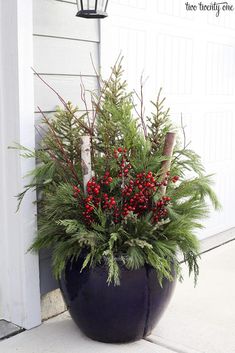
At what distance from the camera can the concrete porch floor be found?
2318 mm

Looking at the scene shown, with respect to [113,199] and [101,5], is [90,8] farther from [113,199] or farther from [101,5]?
[113,199]

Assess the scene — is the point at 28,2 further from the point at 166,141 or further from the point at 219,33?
the point at 219,33

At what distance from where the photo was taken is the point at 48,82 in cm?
251

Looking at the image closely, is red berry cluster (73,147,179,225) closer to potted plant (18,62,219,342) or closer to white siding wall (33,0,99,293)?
potted plant (18,62,219,342)

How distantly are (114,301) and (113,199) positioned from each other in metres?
0.42

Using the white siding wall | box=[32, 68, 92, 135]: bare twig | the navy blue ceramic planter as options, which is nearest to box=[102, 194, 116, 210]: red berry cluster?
the navy blue ceramic planter

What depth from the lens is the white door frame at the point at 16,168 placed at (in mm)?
2336

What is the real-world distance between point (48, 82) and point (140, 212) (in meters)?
0.76

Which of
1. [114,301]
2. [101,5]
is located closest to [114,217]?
[114,301]

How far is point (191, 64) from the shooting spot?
3.57 m

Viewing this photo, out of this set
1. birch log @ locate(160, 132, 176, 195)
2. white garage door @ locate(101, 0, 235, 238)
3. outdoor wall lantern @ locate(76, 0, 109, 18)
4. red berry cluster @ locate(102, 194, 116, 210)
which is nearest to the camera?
red berry cluster @ locate(102, 194, 116, 210)

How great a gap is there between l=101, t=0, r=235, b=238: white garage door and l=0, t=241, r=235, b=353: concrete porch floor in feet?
3.18

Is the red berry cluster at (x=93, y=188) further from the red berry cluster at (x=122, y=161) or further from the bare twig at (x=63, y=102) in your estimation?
the bare twig at (x=63, y=102)

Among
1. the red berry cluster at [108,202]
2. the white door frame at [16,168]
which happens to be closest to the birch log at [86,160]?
Result: the red berry cluster at [108,202]
